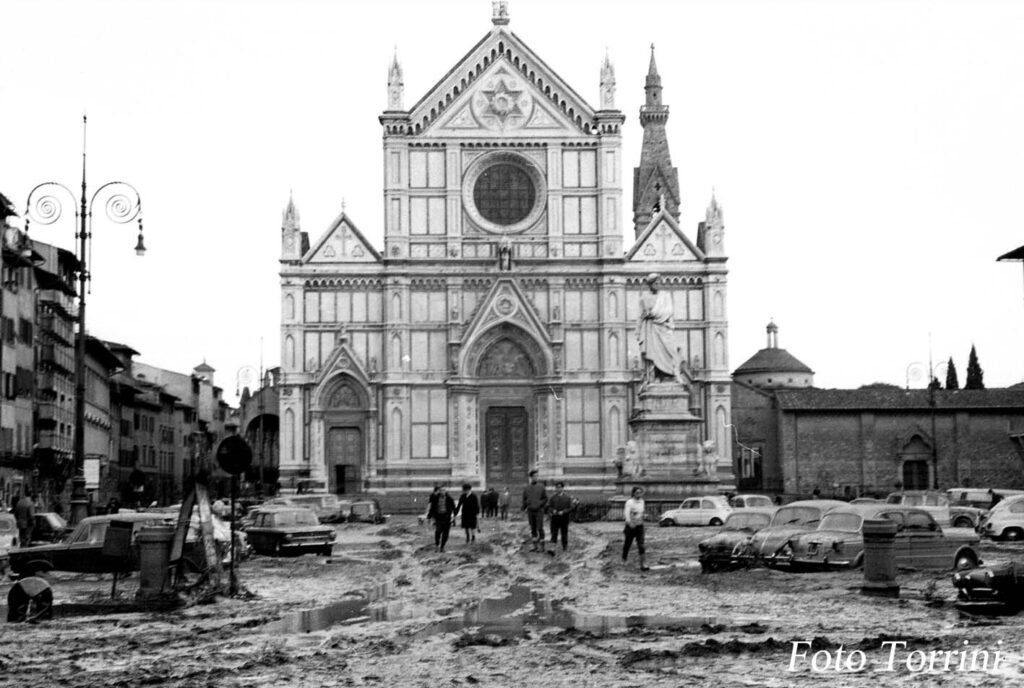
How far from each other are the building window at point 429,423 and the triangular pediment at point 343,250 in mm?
7003

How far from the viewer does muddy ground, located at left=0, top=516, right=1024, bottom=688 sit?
13.6m

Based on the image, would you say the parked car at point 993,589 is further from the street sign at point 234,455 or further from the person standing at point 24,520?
the person standing at point 24,520

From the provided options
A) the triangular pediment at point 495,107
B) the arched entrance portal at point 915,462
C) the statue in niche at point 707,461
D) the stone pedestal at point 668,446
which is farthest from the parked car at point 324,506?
the arched entrance portal at point 915,462

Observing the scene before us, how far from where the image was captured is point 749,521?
30.7m

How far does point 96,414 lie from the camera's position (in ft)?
241

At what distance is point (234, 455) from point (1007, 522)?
23782mm

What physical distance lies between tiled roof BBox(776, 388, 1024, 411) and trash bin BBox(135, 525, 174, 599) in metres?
56.0

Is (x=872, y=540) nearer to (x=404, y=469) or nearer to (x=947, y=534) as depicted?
(x=947, y=534)

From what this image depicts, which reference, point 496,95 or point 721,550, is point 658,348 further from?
point 496,95

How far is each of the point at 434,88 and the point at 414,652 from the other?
5871 cm

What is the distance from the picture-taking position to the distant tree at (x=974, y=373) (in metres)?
102

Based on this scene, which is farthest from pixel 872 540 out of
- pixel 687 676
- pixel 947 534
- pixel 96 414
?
pixel 96 414

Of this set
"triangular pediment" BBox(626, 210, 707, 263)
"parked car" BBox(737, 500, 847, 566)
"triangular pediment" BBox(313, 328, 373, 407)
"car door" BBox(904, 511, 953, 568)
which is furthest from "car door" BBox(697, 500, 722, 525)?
"triangular pediment" BBox(626, 210, 707, 263)

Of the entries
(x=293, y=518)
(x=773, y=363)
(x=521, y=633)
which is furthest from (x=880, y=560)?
(x=773, y=363)
